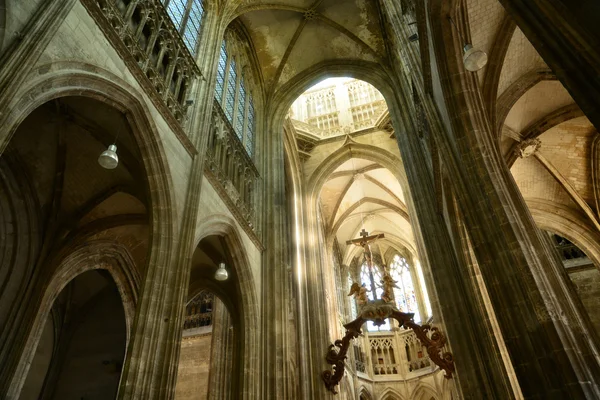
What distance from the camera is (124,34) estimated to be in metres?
7.22

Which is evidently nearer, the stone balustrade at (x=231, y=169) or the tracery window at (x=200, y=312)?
the stone balustrade at (x=231, y=169)

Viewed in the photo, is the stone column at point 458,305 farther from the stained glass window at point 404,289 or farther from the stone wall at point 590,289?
the stained glass window at point 404,289

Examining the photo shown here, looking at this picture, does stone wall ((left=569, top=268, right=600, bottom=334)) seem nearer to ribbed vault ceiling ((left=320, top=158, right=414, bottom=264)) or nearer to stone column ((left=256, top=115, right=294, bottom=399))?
ribbed vault ceiling ((left=320, top=158, right=414, bottom=264))

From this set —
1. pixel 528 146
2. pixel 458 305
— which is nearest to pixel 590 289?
pixel 528 146

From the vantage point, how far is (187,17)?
10711mm

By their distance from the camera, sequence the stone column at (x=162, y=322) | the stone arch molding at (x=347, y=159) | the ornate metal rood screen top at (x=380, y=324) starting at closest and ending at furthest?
the stone column at (x=162, y=322) → the ornate metal rood screen top at (x=380, y=324) → the stone arch molding at (x=347, y=159)

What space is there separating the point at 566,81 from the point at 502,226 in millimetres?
2882

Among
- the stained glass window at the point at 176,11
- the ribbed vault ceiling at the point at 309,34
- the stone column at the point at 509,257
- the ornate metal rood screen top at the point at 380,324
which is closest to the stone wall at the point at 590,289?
the ornate metal rood screen top at the point at 380,324

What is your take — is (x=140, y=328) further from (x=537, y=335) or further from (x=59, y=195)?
(x=59, y=195)

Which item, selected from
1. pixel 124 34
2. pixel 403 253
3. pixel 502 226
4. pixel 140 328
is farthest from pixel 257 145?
pixel 403 253

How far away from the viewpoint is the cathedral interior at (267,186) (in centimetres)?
529

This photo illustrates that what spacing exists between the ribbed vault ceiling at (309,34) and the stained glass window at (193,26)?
3947 millimetres

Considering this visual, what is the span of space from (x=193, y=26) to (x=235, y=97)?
9.86ft

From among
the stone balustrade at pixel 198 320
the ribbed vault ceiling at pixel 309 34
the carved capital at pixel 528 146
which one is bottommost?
the stone balustrade at pixel 198 320
